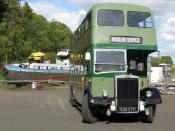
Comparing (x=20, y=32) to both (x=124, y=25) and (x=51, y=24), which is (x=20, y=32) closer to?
(x=51, y=24)

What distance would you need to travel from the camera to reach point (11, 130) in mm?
15812

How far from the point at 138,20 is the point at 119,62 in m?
1.70

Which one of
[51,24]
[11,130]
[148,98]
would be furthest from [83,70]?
[51,24]

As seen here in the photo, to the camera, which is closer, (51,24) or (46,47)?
(46,47)

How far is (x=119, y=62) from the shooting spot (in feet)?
60.4

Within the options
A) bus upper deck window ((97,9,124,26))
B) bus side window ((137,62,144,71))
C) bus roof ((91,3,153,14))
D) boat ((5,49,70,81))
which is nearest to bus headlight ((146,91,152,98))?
bus side window ((137,62,144,71))

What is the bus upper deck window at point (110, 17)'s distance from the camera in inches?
728

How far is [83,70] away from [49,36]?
77721 millimetres

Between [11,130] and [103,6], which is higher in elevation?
[103,6]

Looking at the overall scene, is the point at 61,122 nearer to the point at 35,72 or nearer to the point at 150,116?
the point at 150,116

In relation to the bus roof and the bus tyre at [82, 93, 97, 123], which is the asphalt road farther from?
the bus roof

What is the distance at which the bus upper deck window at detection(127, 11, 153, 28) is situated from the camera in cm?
1875

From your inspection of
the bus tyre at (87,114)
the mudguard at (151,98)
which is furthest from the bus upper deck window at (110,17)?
the bus tyre at (87,114)

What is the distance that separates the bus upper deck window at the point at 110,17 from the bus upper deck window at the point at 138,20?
30 cm
